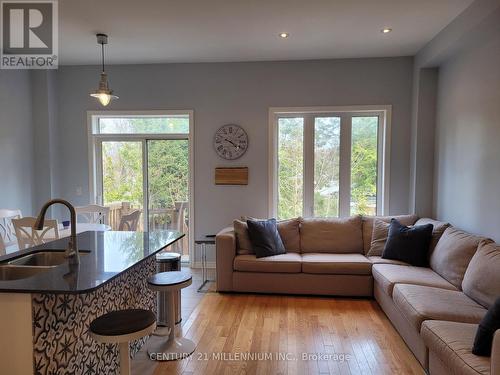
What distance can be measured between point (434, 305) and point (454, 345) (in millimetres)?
539

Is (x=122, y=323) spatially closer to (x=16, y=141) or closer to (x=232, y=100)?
(x=232, y=100)

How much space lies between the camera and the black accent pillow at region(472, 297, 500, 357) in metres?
1.77

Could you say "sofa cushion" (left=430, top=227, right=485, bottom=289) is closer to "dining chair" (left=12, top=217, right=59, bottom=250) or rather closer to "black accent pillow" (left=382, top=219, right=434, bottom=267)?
"black accent pillow" (left=382, top=219, right=434, bottom=267)

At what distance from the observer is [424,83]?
166 inches

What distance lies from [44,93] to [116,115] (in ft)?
3.29

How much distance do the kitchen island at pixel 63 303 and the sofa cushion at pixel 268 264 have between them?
153 cm

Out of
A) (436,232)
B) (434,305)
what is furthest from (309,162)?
(434,305)

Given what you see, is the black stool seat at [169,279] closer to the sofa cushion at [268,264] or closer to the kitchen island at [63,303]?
the kitchen island at [63,303]

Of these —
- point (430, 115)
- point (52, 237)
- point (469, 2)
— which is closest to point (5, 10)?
point (52, 237)

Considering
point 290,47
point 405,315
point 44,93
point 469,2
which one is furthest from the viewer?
point 44,93

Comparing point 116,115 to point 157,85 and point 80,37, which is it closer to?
point 157,85

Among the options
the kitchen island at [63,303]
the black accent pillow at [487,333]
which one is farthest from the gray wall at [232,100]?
the black accent pillow at [487,333]

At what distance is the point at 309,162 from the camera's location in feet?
15.5

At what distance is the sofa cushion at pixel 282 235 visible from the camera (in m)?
4.06
